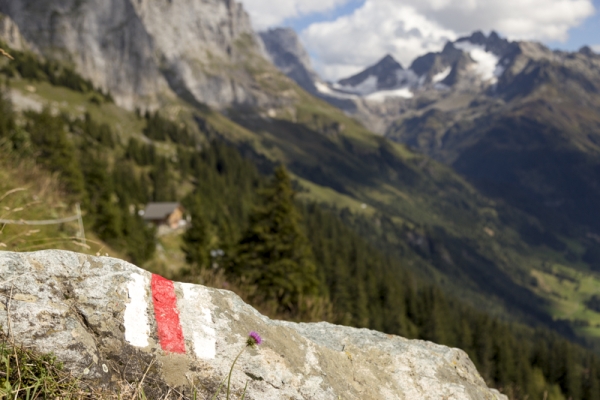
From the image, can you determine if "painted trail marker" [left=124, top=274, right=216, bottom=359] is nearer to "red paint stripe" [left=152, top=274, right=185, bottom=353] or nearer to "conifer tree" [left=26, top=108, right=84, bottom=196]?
"red paint stripe" [left=152, top=274, right=185, bottom=353]

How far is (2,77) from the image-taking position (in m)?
132

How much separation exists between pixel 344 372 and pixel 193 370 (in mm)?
1731

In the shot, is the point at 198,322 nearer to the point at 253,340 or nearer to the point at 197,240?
the point at 253,340

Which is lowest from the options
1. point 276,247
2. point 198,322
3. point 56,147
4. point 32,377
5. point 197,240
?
point 197,240

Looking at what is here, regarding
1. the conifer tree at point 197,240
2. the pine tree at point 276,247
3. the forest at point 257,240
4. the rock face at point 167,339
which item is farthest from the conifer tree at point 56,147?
the rock face at point 167,339

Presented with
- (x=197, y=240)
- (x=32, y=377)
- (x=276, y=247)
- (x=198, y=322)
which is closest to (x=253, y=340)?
(x=198, y=322)

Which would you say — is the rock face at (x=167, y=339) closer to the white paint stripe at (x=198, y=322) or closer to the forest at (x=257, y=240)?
the white paint stripe at (x=198, y=322)

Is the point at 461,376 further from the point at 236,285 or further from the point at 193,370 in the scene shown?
the point at 236,285

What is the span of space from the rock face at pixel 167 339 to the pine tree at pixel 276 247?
82.8 feet

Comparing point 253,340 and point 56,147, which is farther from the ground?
point 253,340

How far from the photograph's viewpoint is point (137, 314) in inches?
141

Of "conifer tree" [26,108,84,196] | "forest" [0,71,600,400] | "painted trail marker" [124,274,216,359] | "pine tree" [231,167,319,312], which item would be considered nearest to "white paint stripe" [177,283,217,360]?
"painted trail marker" [124,274,216,359]

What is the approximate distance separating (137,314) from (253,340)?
44.1 inches

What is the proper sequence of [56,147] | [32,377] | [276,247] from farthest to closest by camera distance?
[56,147], [276,247], [32,377]
